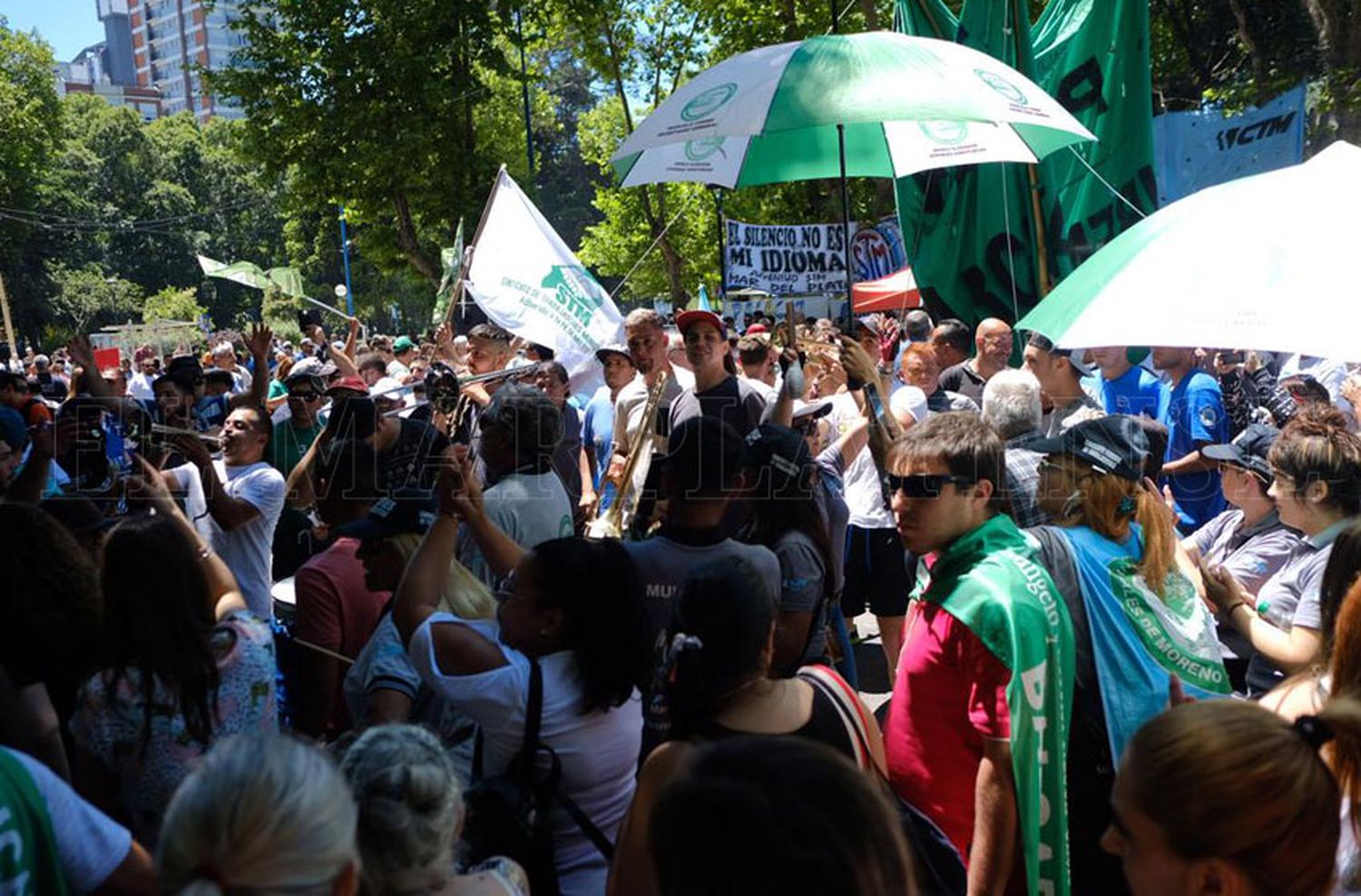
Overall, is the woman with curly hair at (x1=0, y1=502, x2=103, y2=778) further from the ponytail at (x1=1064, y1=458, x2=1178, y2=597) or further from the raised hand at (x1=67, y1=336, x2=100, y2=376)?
the raised hand at (x1=67, y1=336, x2=100, y2=376)

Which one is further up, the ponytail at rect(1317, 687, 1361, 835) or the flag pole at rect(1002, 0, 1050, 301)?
the flag pole at rect(1002, 0, 1050, 301)

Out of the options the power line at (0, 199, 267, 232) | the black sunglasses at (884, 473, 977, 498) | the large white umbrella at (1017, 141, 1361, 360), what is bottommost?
the black sunglasses at (884, 473, 977, 498)

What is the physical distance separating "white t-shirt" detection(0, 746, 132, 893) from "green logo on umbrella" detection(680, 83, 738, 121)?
147 inches

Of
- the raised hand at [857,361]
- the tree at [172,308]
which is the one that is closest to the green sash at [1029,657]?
the raised hand at [857,361]

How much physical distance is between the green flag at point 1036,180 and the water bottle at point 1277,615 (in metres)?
4.84

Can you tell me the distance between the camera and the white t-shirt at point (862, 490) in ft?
20.3

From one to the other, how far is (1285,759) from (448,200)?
69.8 feet

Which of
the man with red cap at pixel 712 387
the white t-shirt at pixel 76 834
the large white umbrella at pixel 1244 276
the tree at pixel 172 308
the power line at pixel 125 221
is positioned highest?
the power line at pixel 125 221

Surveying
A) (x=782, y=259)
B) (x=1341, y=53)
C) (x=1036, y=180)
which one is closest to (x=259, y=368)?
(x=1036, y=180)

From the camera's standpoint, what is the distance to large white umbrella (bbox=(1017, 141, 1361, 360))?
10.4 feet

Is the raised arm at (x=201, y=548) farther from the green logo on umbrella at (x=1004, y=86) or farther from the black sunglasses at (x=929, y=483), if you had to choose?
the green logo on umbrella at (x=1004, y=86)

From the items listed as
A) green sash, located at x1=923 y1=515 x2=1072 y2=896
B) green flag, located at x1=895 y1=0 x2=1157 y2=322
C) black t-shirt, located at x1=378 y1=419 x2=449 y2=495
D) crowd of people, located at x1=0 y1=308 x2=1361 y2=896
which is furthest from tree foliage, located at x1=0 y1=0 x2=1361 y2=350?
green sash, located at x1=923 y1=515 x2=1072 y2=896

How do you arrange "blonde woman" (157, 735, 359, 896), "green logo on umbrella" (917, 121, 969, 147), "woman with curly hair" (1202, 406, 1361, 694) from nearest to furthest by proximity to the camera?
"blonde woman" (157, 735, 359, 896) < "woman with curly hair" (1202, 406, 1361, 694) < "green logo on umbrella" (917, 121, 969, 147)

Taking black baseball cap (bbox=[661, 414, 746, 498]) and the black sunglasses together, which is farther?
black baseball cap (bbox=[661, 414, 746, 498])
